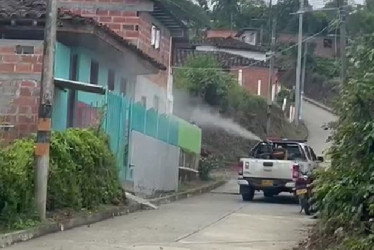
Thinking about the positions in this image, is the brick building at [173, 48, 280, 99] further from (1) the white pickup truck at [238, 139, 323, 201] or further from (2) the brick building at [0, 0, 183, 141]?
(2) the brick building at [0, 0, 183, 141]

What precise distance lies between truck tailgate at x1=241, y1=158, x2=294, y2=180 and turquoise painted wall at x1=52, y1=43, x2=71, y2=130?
7113 mm

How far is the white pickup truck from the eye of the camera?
25297 millimetres

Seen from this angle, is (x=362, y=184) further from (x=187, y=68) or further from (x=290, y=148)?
(x=187, y=68)

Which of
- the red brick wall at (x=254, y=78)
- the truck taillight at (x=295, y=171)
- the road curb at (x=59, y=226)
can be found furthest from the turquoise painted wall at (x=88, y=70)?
the red brick wall at (x=254, y=78)

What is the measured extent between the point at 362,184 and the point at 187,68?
3627 centimetres

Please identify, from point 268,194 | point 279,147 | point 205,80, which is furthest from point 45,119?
point 205,80

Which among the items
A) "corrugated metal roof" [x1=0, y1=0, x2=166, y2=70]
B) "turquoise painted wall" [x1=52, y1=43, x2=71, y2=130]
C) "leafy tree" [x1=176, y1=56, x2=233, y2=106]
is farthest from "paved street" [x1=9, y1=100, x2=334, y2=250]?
"leafy tree" [x1=176, y1=56, x2=233, y2=106]

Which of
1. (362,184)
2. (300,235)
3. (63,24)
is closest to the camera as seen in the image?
(362,184)

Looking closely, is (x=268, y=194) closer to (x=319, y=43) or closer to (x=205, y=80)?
(x=205, y=80)

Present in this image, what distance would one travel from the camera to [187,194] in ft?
90.1

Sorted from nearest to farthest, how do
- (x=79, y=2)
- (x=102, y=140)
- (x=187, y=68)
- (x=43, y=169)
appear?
(x=43, y=169)
(x=102, y=140)
(x=79, y=2)
(x=187, y=68)

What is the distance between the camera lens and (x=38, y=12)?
18.9 m

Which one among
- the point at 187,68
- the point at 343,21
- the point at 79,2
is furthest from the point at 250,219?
the point at 187,68

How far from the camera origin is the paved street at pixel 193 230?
523 inches
